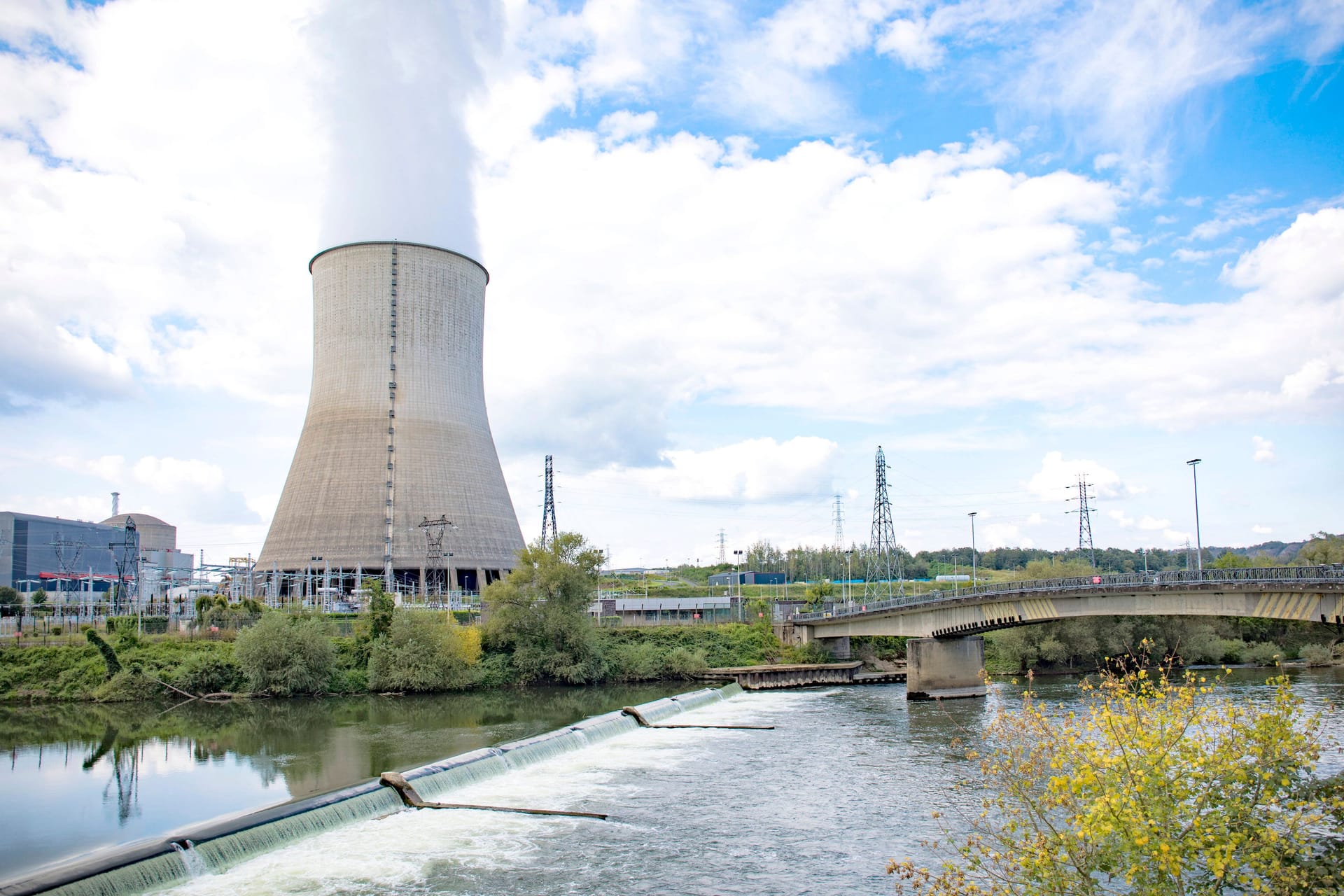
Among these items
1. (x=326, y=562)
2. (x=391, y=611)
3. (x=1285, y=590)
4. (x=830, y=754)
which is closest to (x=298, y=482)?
(x=326, y=562)

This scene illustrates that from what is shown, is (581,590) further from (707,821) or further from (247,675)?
(707,821)

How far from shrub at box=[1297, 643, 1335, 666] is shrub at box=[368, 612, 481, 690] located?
4164 centimetres

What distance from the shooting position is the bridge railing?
26.5 metres

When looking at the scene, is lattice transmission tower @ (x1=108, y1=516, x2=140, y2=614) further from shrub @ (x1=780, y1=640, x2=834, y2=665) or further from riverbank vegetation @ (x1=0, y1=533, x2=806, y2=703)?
shrub @ (x1=780, y1=640, x2=834, y2=665)

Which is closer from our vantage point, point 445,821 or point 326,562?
point 445,821

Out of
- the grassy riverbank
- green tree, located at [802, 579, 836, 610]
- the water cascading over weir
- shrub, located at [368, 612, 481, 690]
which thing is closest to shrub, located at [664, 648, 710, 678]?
the grassy riverbank

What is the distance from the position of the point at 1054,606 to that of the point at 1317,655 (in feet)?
69.6

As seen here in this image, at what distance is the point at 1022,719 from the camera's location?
8008 millimetres

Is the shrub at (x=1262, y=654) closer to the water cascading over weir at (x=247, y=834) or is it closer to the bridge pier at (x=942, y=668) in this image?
the bridge pier at (x=942, y=668)

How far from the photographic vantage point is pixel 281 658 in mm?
39156

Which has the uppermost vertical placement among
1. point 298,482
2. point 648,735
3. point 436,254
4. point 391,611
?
point 436,254

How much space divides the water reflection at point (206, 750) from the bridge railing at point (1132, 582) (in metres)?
12.1

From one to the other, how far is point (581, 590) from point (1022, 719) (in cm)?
3848

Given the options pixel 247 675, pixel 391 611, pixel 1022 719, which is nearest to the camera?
pixel 1022 719
